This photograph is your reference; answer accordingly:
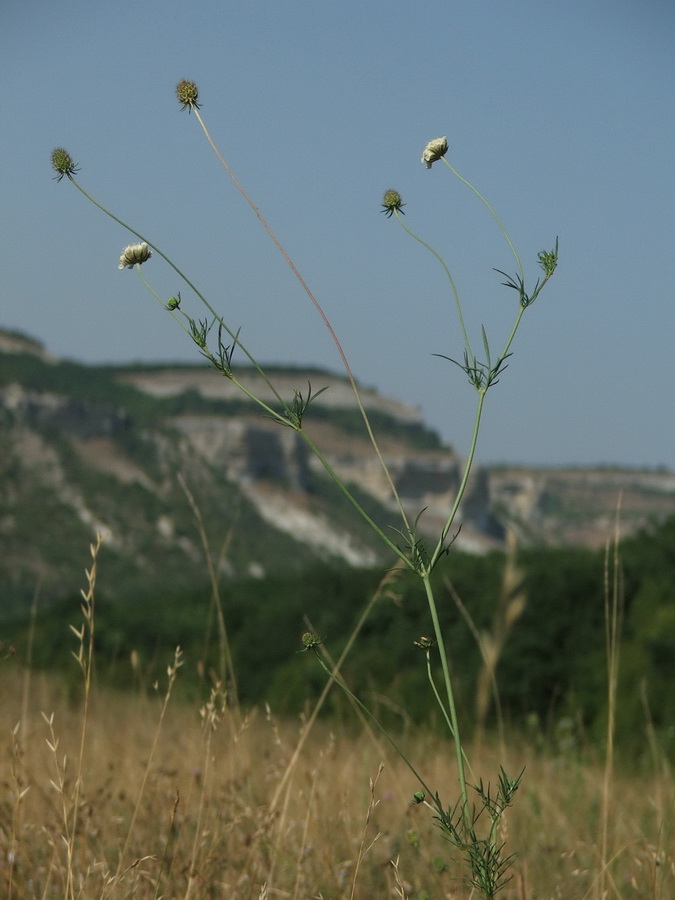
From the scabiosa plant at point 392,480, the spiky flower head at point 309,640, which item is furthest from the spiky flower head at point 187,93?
the spiky flower head at point 309,640

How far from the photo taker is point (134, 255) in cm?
189

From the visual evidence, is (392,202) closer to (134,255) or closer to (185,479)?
(134,255)

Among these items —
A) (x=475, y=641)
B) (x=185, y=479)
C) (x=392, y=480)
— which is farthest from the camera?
(x=185, y=479)

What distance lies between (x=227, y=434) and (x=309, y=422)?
1942 centimetres

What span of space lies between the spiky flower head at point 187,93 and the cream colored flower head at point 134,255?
0.89 feet

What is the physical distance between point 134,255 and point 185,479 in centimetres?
7779

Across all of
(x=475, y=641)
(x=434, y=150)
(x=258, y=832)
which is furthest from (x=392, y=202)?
(x=475, y=641)

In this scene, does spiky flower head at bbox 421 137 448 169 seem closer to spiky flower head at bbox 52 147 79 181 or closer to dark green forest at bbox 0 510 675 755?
spiky flower head at bbox 52 147 79 181

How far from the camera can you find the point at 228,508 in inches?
2982

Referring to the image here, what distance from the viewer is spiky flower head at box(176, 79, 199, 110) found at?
1.94 meters

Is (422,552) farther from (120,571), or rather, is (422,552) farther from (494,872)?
(120,571)

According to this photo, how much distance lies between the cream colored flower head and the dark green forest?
563 centimetres

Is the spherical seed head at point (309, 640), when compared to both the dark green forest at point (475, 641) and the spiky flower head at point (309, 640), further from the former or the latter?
the dark green forest at point (475, 641)

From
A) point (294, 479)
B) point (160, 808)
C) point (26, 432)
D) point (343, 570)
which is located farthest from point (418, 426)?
point (160, 808)
